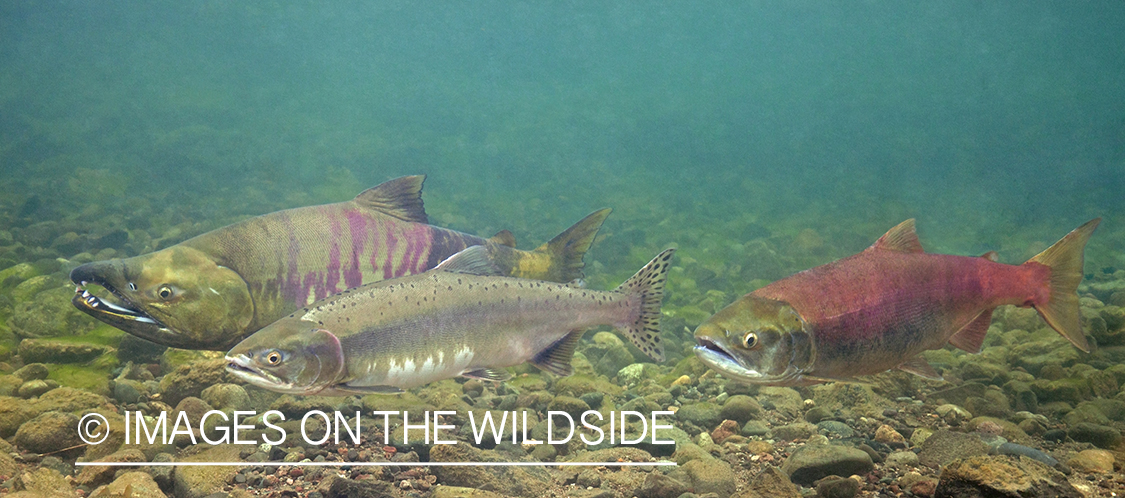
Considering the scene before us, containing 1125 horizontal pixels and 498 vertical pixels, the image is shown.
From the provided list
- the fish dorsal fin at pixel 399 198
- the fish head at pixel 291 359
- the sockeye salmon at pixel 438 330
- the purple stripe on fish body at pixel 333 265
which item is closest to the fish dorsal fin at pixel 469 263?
the sockeye salmon at pixel 438 330

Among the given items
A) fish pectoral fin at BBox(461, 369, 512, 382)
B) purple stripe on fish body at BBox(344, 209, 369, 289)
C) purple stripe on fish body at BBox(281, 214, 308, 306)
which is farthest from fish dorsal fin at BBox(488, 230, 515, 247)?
fish pectoral fin at BBox(461, 369, 512, 382)

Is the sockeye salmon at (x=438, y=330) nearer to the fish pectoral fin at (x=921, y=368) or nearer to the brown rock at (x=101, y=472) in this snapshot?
the fish pectoral fin at (x=921, y=368)

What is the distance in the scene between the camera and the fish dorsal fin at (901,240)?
220cm

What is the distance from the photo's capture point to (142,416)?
3.20m

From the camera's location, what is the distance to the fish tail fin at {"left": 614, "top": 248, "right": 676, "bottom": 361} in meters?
2.73

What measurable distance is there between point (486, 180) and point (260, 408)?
30853 mm

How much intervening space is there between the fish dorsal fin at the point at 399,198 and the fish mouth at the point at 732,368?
75.4 inches

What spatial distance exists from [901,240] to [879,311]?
16.0 inches

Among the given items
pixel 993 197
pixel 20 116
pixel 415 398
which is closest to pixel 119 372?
pixel 415 398

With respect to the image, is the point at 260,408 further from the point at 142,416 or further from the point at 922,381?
the point at 922,381

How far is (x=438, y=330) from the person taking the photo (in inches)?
94.7

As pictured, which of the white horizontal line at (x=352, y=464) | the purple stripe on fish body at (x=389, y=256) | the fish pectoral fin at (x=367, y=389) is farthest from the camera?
the purple stripe on fish body at (x=389, y=256)

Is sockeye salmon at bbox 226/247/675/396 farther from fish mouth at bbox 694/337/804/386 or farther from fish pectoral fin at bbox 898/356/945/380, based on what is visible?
fish pectoral fin at bbox 898/356/945/380

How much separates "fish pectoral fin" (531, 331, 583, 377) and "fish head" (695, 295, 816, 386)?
2.71 ft
